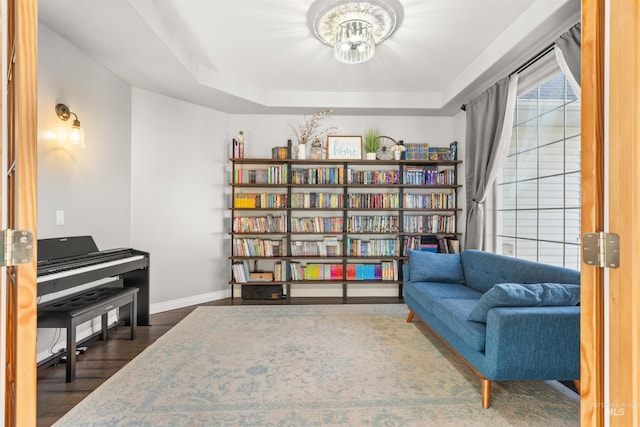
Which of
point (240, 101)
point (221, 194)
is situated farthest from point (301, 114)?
point (221, 194)

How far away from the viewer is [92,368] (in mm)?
2160

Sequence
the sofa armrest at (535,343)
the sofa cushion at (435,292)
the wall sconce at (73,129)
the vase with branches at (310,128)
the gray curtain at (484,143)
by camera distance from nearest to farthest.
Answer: the sofa armrest at (535,343) → the wall sconce at (73,129) → the sofa cushion at (435,292) → the gray curtain at (484,143) → the vase with branches at (310,128)

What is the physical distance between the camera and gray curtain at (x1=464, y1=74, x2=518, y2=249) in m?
2.96

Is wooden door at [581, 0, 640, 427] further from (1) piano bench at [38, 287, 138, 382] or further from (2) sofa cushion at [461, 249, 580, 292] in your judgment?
(1) piano bench at [38, 287, 138, 382]

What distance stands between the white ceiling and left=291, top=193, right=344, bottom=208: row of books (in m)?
1.13

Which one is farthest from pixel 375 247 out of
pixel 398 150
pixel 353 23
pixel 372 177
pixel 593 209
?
pixel 593 209

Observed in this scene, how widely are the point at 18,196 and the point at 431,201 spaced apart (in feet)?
13.0

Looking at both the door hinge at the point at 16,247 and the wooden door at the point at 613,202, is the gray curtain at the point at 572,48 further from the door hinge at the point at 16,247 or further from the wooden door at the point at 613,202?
the door hinge at the point at 16,247

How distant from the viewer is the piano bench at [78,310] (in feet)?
6.42

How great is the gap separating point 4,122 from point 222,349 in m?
2.18

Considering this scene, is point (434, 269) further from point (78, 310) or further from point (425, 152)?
point (78, 310)

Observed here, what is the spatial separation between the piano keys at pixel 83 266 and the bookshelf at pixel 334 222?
43.6 inches

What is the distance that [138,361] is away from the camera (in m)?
2.26

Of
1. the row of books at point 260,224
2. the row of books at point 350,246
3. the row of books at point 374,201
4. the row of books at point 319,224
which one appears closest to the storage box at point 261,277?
the row of books at point 350,246
